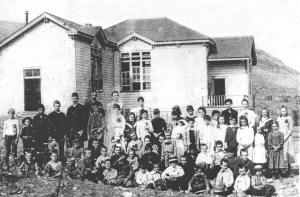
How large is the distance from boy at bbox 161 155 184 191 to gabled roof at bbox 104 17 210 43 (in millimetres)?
9471

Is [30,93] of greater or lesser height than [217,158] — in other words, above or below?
above

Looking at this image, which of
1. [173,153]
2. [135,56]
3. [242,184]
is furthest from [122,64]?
[242,184]

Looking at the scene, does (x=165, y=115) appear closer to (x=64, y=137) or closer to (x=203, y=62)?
(x=203, y=62)

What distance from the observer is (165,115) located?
16.5m

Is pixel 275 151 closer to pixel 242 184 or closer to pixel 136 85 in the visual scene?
pixel 242 184

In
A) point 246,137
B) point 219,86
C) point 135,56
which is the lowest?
point 246,137

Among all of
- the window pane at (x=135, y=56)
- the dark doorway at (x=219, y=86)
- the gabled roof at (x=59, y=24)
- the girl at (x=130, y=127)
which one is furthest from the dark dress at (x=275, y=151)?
the dark doorway at (x=219, y=86)

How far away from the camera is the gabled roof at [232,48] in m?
18.2

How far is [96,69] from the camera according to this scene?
51.0 feet

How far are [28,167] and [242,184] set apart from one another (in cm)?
419

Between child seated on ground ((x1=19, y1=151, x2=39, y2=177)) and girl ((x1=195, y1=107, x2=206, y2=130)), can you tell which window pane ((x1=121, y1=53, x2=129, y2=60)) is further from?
child seated on ground ((x1=19, y1=151, x2=39, y2=177))

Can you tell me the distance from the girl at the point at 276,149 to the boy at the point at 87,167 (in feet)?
11.2

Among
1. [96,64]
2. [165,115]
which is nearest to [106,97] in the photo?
[96,64]

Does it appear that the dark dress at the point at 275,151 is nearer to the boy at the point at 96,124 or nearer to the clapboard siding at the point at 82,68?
the boy at the point at 96,124
